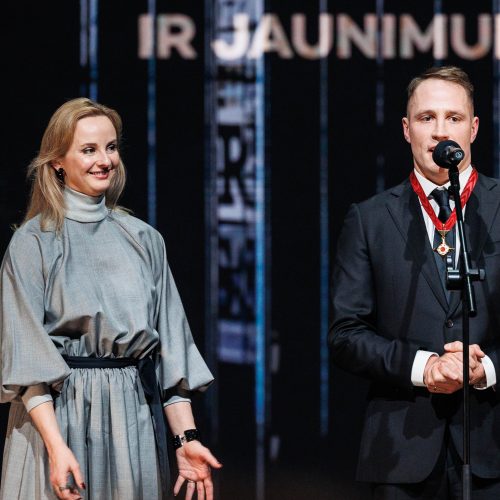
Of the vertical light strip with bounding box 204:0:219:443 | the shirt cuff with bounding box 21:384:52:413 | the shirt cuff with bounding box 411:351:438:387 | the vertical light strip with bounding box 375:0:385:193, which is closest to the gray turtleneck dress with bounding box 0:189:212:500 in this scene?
the shirt cuff with bounding box 21:384:52:413

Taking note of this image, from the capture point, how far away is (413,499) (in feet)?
8.65

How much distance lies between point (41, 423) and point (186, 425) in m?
0.38

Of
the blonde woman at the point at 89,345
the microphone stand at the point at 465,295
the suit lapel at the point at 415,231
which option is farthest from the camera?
the suit lapel at the point at 415,231

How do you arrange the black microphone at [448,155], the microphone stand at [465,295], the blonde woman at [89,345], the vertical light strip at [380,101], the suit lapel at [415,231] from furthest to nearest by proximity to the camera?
the vertical light strip at [380,101], the suit lapel at [415,231], the blonde woman at [89,345], the black microphone at [448,155], the microphone stand at [465,295]

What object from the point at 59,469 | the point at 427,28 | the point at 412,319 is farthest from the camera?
the point at 427,28

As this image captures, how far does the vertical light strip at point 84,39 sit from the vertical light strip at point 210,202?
467 mm

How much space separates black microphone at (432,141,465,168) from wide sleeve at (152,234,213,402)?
0.76 meters

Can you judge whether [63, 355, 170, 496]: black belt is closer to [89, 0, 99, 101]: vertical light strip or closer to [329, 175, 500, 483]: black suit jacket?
[329, 175, 500, 483]: black suit jacket

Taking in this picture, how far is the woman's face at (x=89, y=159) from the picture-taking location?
2.77 m

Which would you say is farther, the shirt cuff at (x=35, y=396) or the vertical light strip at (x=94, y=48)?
the vertical light strip at (x=94, y=48)

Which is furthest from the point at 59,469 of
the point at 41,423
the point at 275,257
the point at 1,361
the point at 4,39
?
the point at 4,39

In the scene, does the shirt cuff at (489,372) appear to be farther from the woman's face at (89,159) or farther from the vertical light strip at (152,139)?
the vertical light strip at (152,139)

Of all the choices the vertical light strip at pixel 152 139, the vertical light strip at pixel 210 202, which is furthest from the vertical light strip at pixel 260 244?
the vertical light strip at pixel 152 139

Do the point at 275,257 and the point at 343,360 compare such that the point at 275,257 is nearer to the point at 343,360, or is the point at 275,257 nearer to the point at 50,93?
the point at 50,93
